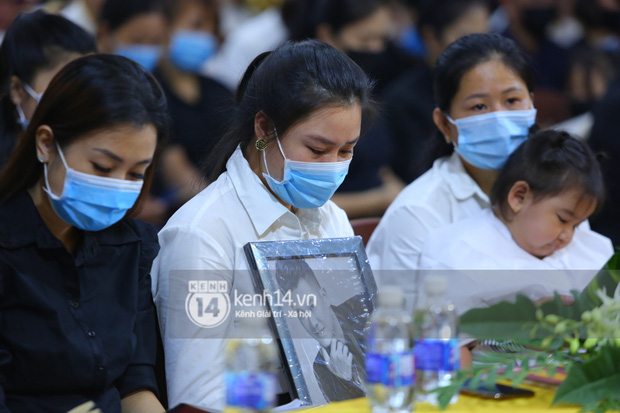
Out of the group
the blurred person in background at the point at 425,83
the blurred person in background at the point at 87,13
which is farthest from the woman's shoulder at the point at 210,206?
the blurred person in background at the point at 87,13

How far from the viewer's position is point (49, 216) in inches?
83.8

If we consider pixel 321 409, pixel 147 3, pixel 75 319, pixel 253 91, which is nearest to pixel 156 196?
pixel 147 3

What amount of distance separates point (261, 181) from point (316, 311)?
42 cm

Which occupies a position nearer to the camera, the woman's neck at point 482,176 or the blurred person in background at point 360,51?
the woman's neck at point 482,176

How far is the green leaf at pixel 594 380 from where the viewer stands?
1.75 m

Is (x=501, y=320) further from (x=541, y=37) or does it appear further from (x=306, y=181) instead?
(x=541, y=37)

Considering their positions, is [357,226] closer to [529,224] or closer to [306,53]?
[529,224]

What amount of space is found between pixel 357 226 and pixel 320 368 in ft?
3.51

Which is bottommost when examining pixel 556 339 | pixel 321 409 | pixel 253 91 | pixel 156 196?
pixel 156 196

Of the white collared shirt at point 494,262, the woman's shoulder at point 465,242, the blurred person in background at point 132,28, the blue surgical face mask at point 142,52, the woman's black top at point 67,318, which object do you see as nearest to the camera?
the woman's black top at point 67,318

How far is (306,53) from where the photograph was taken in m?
2.38

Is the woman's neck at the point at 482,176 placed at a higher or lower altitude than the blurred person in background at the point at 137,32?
lower

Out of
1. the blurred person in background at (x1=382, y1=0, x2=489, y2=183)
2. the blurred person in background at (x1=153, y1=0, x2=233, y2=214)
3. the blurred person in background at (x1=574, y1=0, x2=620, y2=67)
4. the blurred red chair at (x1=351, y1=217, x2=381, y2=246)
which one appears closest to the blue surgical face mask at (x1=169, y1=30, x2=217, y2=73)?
the blurred person in background at (x1=153, y1=0, x2=233, y2=214)

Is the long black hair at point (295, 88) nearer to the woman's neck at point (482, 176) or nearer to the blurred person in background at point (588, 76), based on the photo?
the woman's neck at point (482, 176)
